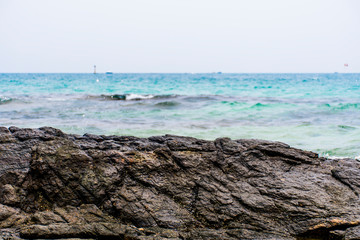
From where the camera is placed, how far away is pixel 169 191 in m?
3.85

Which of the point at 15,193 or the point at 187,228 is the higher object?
the point at 15,193

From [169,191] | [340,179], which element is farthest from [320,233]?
[169,191]

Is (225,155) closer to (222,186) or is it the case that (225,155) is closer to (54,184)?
(222,186)

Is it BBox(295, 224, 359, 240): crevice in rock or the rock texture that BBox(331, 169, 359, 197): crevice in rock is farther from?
BBox(295, 224, 359, 240): crevice in rock

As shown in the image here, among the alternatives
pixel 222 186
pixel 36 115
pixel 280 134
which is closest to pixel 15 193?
pixel 222 186

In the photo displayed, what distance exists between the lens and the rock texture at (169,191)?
3402mm

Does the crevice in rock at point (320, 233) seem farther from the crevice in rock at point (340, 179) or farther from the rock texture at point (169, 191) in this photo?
the crevice in rock at point (340, 179)

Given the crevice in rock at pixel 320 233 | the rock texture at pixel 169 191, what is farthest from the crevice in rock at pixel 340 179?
the crevice in rock at pixel 320 233

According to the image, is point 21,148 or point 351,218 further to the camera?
point 21,148

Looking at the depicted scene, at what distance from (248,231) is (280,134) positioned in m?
7.39

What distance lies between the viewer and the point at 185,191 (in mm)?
3859

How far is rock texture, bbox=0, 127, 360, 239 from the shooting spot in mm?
3402

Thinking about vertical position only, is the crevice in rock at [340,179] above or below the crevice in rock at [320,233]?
above

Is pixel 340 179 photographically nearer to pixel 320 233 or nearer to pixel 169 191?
pixel 320 233
